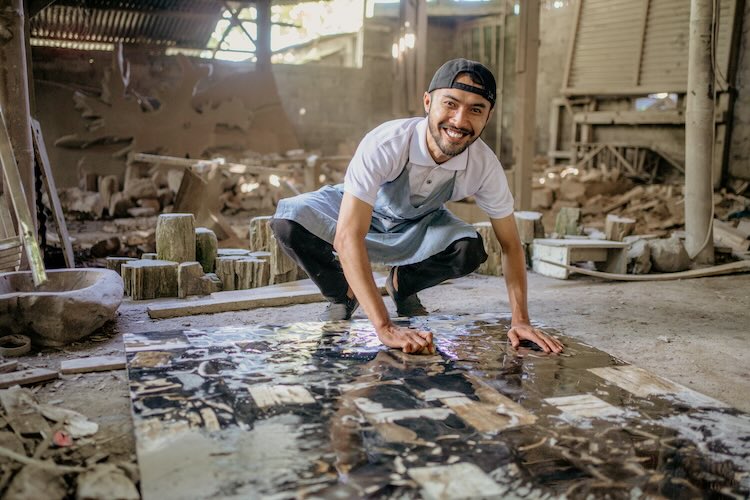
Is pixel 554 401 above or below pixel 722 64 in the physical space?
below

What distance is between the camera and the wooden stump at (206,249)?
4.57 metres

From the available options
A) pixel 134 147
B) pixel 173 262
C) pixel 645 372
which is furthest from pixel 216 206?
pixel 645 372

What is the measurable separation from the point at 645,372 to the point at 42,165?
4346 millimetres

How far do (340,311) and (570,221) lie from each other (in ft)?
12.2

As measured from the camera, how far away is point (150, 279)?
410cm

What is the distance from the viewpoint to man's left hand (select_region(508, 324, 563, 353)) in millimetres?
2598

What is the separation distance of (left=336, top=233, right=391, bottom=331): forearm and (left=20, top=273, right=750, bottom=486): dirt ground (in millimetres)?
354

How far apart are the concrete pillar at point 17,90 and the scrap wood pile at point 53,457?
2.37 metres

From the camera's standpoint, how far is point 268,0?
10.6 metres

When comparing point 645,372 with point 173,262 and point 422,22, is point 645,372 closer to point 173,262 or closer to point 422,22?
point 173,262

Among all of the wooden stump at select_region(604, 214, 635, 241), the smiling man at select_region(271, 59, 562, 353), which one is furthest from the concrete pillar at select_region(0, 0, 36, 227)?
the wooden stump at select_region(604, 214, 635, 241)

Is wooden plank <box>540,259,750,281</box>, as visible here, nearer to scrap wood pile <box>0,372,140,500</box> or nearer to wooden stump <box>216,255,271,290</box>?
wooden stump <box>216,255,271,290</box>

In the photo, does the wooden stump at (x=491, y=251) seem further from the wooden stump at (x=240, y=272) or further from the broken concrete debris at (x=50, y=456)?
the broken concrete debris at (x=50, y=456)

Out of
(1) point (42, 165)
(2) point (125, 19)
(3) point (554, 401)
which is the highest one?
(2) point (125, 19)
